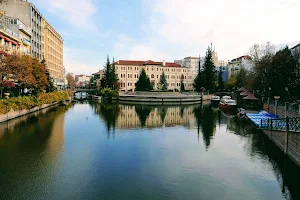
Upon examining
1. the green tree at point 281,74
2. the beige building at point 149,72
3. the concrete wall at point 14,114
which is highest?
the beige building at point 149,72

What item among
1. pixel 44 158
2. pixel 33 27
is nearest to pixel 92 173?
pixel 44 158

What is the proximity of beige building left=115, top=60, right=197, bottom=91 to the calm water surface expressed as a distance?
74.8 meters

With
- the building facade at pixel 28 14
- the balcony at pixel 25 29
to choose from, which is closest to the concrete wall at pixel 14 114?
the balcony at pixel 25 29

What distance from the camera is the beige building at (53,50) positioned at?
233ft

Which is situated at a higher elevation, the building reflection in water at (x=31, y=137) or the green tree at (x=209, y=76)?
the green tree at (x=209, y=76)

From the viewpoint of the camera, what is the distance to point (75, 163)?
1608cm

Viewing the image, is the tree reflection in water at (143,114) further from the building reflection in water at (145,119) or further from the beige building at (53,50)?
the beige building at (53,50)

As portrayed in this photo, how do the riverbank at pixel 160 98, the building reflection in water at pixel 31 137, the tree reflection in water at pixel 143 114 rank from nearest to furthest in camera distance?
the building reflection in water at pixel 31 137, the tree reflection in water at pixel 143 114, the riverbank at pixel 160 98

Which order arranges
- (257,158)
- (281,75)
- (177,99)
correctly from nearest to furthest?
(257,158), (281,75), (177,99)

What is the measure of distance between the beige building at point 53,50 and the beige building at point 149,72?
2219 centimetres

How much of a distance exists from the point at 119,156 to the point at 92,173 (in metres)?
3.62

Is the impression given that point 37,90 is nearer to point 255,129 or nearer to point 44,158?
point 44,158

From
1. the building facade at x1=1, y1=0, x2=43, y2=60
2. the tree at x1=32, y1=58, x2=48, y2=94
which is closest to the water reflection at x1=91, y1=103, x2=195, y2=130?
the tree at x1=32, y1=58, x2=48, y2=94

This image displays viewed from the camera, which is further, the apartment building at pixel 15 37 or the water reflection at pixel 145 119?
the apartment building at pixel 15 37
